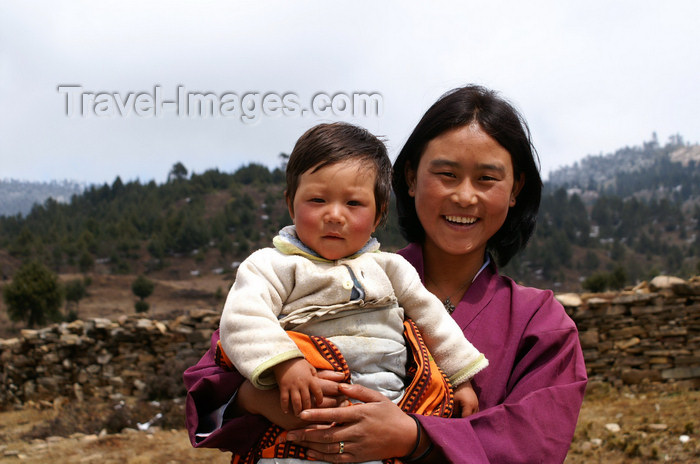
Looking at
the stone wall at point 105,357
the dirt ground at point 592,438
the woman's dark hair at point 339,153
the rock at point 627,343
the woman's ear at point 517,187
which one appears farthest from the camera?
the stone wall at point 105,357

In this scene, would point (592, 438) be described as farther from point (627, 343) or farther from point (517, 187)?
point (517, 187)

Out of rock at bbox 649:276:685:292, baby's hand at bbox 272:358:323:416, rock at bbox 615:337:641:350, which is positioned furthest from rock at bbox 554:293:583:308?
baby's hand at bbox 272:358:323:416

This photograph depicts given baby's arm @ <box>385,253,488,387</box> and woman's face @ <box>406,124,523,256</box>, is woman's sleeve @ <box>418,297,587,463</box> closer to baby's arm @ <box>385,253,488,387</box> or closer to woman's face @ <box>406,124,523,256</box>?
baby's arm @ <box>385,253,488,387</box>

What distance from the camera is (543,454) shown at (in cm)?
172

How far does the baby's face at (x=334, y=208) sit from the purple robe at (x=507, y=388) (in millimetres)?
500

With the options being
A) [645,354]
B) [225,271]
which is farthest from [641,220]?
[645,354]

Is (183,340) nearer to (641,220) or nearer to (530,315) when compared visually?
(530,315)

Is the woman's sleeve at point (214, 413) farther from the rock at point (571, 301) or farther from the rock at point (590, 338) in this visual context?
the rock at point (590, 338)

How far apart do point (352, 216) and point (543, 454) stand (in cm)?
88

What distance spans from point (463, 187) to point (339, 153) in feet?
1.62

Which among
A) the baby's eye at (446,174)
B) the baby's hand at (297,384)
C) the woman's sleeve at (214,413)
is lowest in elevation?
the woman's sleeve at (214,413)

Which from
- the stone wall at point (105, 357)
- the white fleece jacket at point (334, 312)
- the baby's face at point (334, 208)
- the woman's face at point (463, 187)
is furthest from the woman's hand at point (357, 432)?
the stone wall at point (105, 357)

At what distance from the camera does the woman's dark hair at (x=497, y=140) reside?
206cm

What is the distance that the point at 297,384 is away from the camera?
1.52 metres
